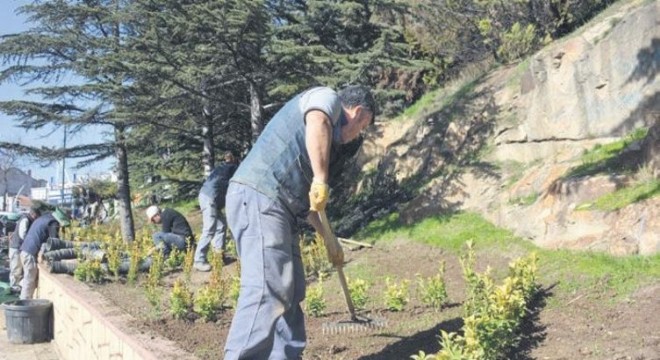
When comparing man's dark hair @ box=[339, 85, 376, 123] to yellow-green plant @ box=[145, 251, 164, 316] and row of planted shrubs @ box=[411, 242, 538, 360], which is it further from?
yellow-green plant @ box=[145, 251, 164, 316]

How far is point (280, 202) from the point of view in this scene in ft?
10.4

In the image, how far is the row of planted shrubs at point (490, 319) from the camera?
318 centimetres

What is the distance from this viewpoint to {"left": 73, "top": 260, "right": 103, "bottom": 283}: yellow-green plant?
25.0 feet

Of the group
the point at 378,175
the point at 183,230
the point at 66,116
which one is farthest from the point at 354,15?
the point at 66,116

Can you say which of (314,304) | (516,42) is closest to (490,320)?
(314,304)

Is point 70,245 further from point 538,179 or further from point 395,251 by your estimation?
point 538,179

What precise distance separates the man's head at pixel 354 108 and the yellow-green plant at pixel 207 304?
106 inches

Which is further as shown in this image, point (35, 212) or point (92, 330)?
point (35, 212)

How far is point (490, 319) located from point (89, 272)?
5577mm

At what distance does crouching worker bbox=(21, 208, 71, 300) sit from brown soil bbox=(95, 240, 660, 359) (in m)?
3.22

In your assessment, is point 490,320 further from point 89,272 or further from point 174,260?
point 174,260

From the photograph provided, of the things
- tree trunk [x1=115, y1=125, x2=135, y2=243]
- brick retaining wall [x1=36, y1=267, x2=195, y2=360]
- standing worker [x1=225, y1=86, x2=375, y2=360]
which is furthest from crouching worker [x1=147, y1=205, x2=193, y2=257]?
standing worker [x1=225, y1=86, x2=375, y2=360]

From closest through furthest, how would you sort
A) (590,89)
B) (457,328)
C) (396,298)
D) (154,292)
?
(457,328) < (396,298) < (154,292) < (590,89)

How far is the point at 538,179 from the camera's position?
24.7 ft
